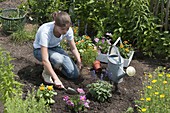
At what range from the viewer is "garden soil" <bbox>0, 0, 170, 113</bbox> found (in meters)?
4.71

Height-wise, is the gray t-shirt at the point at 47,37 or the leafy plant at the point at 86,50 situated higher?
the gray t-shirt at the point at 47,37

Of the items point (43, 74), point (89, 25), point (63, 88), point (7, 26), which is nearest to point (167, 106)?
point (63, 88)

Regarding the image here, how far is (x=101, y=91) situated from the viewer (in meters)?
4.72

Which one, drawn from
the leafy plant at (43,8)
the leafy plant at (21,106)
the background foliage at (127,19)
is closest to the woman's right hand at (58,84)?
the leafy plant at (21,106)

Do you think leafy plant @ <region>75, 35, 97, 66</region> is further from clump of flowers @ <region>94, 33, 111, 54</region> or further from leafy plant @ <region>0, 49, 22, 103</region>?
leafy plant @ <region>0, 49, 22, 103</region>

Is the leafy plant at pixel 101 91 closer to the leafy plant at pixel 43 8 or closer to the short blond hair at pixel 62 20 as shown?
the short blond hair at pixel 62 20

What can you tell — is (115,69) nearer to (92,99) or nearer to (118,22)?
(92,99)

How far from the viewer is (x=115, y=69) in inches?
200

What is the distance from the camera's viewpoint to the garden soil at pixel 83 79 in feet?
15.5

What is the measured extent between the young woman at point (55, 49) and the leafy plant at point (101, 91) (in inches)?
16.4

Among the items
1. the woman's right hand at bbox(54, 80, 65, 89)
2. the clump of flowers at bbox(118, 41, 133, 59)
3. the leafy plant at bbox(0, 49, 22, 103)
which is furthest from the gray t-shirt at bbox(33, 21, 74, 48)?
the clump of flowers at bbox(118, 41, 133, 59)

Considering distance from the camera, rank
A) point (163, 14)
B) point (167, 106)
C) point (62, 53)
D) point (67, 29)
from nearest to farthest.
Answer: point (167, 106) < point (67, 29) < point (62, 53) < point (163, 14)

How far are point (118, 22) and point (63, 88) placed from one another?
1694mm

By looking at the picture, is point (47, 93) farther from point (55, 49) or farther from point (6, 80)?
point (55, 49)
